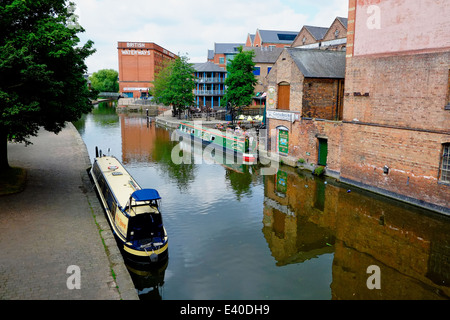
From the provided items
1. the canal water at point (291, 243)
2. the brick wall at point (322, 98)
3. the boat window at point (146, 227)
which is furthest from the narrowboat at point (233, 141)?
the boat window at point (146, 227)

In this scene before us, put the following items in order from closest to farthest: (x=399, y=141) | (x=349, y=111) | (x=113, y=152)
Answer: (x=399, y=141) → (x=349, y=111) → (x=113, y=152)

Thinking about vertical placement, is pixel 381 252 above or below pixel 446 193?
below

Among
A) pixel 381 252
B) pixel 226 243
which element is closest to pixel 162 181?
pixel 226 243

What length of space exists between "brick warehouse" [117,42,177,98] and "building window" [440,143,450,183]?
2887 inches

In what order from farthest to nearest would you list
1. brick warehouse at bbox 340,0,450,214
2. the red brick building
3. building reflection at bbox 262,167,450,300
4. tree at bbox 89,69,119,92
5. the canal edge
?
1. tree at bbox 89,69,119,92
2. the red brick building
3. brick warehouse at bbox 340,0,450,214
4. building reflection at bbox 262,167,450,300
5. the canal edge

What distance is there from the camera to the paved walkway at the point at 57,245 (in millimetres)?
7758

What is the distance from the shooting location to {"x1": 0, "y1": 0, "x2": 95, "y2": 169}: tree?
36.5 ft

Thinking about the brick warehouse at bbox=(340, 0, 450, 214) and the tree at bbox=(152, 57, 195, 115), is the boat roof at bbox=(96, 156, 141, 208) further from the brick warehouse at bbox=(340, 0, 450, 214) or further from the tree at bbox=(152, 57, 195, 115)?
Answer: the tree at bbox=(152, 57, 195, 115)

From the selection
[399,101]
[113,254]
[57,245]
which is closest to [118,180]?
[57,245]

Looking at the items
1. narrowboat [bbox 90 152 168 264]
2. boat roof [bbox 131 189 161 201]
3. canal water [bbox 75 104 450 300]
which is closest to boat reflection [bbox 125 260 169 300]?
canal water [bbox 75 104 450 300]

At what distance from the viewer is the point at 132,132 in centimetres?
3819

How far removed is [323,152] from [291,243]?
31.5 ft
